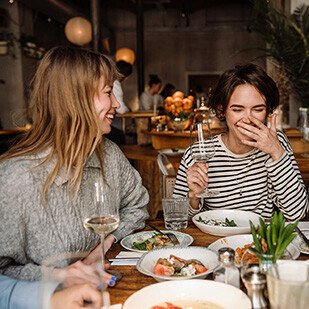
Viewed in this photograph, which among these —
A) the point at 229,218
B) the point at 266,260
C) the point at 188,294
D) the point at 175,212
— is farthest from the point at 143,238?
the point at 266,260

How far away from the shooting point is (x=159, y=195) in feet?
14.0

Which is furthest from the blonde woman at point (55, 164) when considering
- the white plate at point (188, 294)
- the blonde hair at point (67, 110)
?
the white plate at point (188, 294)

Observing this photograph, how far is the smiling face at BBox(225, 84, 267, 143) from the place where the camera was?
6.48ft

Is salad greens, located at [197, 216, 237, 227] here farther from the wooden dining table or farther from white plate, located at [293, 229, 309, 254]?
white plate, located at [293, 229, 309, 254]

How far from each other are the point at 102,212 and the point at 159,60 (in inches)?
509

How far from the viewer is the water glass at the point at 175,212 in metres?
1.69

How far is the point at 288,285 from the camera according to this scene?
2.73ft

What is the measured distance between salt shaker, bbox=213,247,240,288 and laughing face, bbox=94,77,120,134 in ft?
2.37

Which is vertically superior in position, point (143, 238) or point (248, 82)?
point (248, 82)

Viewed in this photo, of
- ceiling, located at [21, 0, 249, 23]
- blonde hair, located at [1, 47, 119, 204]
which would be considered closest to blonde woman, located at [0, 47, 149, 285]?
blonde hair, located at [1, 47, 119, 204]

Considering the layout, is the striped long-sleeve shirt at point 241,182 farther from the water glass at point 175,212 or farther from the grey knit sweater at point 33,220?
the grey knit sweater at point 33,220

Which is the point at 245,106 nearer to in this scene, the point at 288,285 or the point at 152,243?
the point at 152,243

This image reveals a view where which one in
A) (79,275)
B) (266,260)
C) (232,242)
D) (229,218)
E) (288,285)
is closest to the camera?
(79,275)

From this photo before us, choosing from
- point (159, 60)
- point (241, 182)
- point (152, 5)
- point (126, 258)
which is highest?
point (152, 5)
